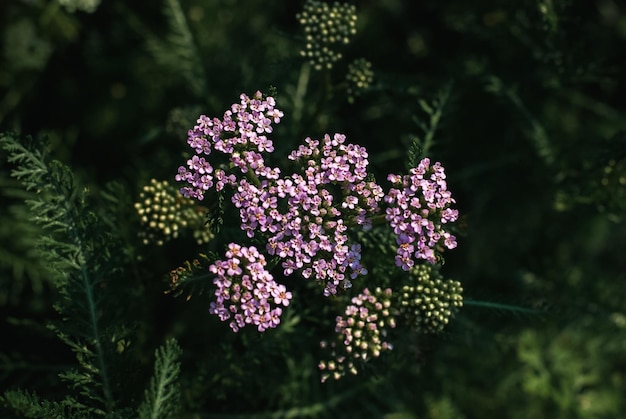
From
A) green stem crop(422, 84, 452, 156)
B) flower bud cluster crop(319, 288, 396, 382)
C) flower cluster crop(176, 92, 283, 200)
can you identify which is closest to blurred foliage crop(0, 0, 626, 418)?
green stem crop(422, 84, 452, 156)

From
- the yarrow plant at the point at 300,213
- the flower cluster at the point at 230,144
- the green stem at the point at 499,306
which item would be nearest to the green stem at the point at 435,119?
the yarrow plant at the point at 300,213

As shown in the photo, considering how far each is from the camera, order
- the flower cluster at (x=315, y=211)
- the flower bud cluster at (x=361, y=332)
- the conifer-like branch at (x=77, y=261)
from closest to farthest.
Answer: the flower cluster at (x=315, y=211), the flower bud cluster at (x=361, y=332), the conifer-like branch at (x=77, y=261)

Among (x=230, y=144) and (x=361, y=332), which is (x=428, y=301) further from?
(x=230, y=144)

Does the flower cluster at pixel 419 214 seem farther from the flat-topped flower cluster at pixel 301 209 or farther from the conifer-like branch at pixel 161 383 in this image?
the conifer-like branch at pixel 161 383

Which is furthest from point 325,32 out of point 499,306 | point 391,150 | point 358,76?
point 499,306

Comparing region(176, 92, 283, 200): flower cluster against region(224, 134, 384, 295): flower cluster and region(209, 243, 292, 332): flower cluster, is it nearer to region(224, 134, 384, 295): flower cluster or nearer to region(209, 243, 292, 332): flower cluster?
region(224, 134, 384, 295): flower cluster

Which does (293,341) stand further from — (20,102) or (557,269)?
(20,102)

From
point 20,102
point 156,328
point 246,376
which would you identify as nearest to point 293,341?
point 246,376
